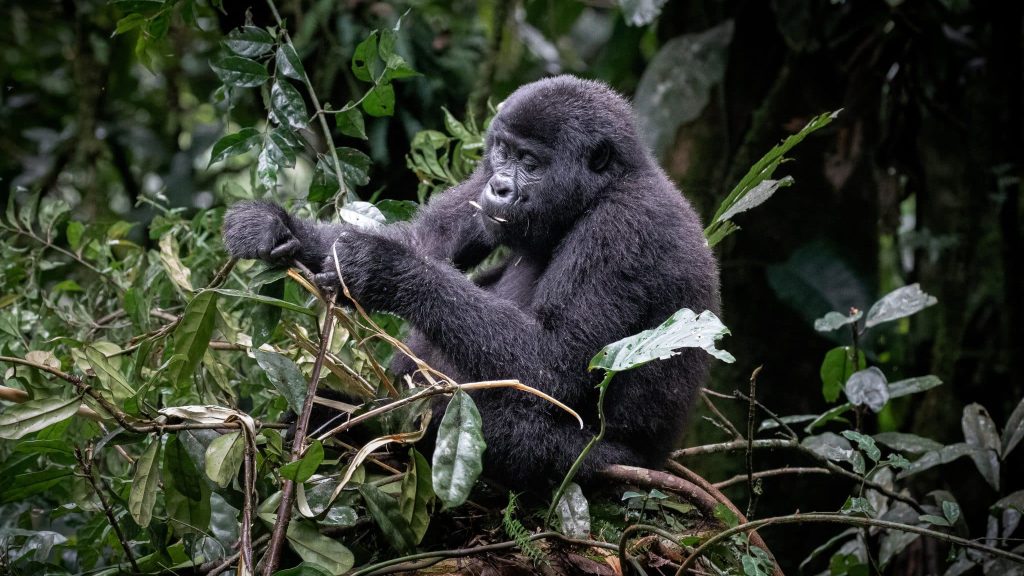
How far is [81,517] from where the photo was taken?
333 cm

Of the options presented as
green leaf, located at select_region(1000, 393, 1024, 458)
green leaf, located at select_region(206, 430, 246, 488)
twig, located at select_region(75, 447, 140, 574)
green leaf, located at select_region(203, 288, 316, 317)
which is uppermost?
green leaf, located at select_region(203, 288, 316, 317)

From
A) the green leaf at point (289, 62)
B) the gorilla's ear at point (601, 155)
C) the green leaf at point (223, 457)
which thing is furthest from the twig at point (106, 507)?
the gorilla's ear at point (601, 155)

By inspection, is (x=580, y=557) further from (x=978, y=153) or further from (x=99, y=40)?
(x=99, y=40)

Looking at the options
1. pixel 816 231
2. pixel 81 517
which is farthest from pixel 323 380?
pixel 816 231

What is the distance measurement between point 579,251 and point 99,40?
184 inches

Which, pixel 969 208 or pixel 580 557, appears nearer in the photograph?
pixel 580 557

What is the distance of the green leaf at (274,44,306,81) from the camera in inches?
122

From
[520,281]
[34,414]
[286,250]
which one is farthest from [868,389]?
[34,414]

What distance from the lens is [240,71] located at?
3.07 m

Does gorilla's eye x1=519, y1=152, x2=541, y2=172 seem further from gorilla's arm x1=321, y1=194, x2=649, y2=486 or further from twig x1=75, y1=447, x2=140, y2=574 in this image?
twig x1=75, y1=447, x2=140, y2=574

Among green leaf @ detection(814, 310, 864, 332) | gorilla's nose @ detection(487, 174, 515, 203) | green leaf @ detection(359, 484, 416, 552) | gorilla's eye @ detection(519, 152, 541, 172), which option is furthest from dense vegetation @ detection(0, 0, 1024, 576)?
gorilla's eye @ detection(519, 152, 541, 172)

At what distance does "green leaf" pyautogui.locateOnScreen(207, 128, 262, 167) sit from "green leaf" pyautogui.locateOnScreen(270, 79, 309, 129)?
10 centimetres

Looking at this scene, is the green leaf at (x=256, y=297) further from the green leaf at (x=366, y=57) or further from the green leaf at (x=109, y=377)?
the green leaf at (x=366, y=57)

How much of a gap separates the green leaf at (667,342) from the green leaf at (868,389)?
119 cm
